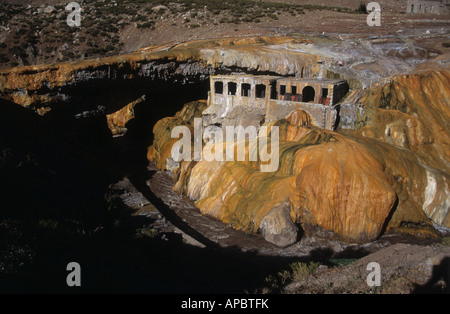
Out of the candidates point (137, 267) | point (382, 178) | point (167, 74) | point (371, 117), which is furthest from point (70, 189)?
point (371, 117)

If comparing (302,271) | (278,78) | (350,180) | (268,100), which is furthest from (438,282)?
(278,78)

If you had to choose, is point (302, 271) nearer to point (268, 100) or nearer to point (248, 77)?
point (268, 100)

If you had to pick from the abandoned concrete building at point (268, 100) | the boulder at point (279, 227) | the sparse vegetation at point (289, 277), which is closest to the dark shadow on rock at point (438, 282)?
the sparse vegetation at point (289, 277)

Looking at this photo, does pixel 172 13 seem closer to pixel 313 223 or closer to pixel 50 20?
pixel 50 20

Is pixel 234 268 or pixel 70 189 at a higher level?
pixel 70 189

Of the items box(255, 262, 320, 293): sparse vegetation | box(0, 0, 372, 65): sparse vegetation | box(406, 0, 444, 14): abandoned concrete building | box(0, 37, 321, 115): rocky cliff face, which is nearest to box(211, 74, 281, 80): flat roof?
box(0, 37, 321, 115): rocky cliff face

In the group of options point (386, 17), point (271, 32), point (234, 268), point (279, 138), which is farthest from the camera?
point (386, 17)

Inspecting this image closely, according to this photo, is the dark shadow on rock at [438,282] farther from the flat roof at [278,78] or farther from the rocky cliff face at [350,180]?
the flat roof at [278,78]
